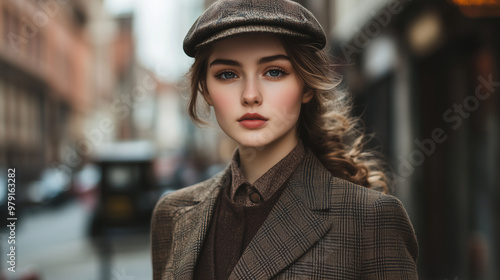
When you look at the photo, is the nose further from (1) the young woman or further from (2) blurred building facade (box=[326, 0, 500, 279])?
(2) blurred building facade (box=[326, 0, 500, 279])

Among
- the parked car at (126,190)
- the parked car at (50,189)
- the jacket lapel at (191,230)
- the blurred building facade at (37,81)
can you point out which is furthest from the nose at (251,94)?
the blurred building facade at (37,81)

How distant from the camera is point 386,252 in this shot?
1638mm

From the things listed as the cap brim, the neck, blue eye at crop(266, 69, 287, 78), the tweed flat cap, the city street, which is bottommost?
the city street

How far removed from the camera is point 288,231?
5.63 ft

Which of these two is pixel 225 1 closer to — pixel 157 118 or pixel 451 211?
pixel 451 211

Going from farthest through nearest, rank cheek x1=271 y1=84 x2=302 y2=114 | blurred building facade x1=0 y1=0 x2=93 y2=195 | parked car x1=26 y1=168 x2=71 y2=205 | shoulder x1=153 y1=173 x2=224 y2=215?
blurred building facade x1=0 y1=0 x2=93 y2=195, parked car x1=26 y1=168 x2=71 y2=205, shoulder x1=153 y1=173 x2=224 y2=215, cheek x1=271 y1=84 x2=302 y2=114

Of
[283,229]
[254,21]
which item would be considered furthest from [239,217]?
[254,21]

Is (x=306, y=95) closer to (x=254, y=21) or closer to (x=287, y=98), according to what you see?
(x=287, y=98)

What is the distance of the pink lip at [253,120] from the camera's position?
1750 millimetres

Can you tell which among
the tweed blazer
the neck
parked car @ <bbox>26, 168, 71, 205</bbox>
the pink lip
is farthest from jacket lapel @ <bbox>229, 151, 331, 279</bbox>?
parked car @ <bbox>26, 168, 71, 205</bbox>

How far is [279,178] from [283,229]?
8.1 inches

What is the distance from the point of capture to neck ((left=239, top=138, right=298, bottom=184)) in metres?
1.87

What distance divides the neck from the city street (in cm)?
321

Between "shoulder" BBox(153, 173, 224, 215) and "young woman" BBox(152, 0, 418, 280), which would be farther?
"shoulder" BBox(153, 173, 224, 215)
